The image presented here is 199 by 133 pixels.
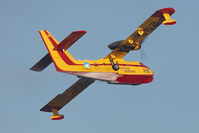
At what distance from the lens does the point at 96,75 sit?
6950 cm

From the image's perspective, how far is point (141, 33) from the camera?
71312 mm

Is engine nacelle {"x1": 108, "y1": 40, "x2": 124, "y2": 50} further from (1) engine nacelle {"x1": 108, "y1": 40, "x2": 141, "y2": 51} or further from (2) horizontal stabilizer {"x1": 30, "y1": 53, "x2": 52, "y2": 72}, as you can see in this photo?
(2) horizontal stabilizer {"x1": 30, "y1": 53, "x2": 52, "y2": 72}

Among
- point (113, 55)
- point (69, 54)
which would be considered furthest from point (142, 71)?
point (69, 54)

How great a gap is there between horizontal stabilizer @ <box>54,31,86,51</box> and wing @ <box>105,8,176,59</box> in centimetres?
649

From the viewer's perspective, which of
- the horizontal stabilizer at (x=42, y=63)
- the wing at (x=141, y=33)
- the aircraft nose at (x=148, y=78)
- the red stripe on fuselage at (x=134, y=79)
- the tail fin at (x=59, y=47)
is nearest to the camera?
the tail fin at (x=59, y=47)

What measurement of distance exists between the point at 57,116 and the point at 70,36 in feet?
48.9

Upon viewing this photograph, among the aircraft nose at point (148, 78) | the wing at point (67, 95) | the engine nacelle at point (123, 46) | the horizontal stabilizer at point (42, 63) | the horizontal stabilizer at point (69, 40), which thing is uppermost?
the horizontal stabilizer at point (69, 40)

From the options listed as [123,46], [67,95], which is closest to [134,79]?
[123,46]

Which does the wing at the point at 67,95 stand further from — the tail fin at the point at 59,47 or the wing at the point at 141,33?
the tail fin at the point at 59,47

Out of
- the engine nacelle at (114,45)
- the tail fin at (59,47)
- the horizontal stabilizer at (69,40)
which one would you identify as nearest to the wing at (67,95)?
the engine nacelle at (114,45)

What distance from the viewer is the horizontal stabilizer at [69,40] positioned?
6569 cm

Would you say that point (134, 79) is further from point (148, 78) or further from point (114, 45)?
point (114, 45)

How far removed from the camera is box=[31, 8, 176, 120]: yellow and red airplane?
223ft

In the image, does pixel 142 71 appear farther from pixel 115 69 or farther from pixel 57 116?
pixel 57 116
